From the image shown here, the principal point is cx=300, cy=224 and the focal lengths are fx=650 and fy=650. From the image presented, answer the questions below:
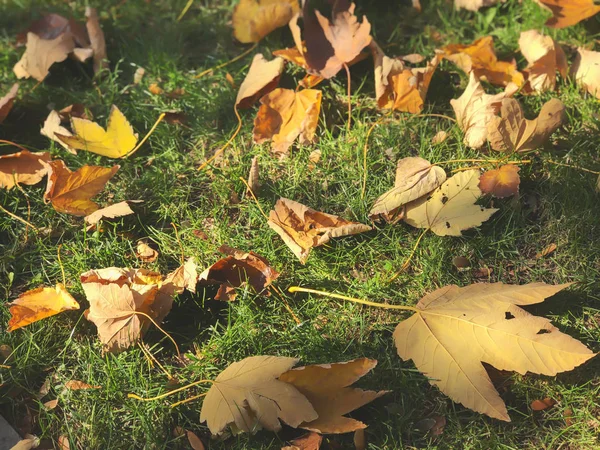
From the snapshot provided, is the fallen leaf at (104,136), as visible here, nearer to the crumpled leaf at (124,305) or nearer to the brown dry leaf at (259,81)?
the brown dry leaf at (259,81)

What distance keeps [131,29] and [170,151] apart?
77 cm

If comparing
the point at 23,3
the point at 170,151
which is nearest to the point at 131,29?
the point at 23,3

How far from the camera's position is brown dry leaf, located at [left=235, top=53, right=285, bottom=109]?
7.76 ft

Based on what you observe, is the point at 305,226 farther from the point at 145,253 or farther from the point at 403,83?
the point at 403,83

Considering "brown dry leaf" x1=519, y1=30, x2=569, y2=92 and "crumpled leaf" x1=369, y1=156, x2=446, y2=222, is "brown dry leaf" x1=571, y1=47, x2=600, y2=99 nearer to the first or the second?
"brown dry leaf" x1=519, y1=30, x2=569, y2=92

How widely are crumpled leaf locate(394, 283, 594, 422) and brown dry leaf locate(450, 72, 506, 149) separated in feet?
1.97

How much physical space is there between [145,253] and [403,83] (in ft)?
3.51

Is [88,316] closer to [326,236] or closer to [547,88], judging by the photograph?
[326,236]

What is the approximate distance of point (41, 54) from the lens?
8.36 ft

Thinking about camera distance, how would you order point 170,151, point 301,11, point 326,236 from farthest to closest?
1. point 301,11
2. point 170,151
3. point 326,236

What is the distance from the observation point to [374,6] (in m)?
2.74

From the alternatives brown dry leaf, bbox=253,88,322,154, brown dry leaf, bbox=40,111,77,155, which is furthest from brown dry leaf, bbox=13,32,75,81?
brown dry leaf, bbox=253,88,322,154

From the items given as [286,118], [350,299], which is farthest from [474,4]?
[350,299]

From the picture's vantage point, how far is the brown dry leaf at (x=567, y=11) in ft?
8.12
